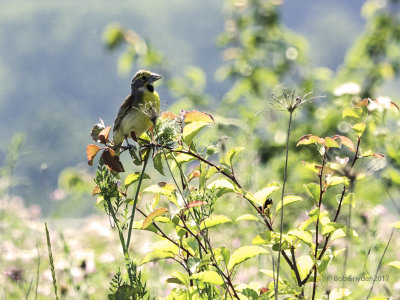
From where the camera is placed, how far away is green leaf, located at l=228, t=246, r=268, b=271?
1399 mm

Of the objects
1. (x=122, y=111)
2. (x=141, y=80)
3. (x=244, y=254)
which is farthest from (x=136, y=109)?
(x=244, y=254)

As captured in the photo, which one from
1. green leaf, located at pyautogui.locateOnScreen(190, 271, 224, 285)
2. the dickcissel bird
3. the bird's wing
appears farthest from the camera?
the bird's wing

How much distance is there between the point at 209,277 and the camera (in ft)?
4.26

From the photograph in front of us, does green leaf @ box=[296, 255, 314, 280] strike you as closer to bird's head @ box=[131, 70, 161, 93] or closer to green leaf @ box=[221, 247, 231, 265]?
green leaf @ box=[221, 247, 231, 265]

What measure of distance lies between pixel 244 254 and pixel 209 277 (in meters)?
0.16

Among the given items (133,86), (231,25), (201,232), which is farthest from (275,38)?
(201,232)

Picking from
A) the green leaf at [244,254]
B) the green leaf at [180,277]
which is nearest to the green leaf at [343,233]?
the green leaf at [244,254]

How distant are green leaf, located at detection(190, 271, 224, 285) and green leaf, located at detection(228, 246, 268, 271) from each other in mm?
123

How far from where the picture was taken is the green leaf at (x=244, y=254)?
1399 mm

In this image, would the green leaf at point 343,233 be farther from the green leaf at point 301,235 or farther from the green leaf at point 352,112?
the green leaf at point 352,112

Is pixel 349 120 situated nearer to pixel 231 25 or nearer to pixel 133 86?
pixel 133 86

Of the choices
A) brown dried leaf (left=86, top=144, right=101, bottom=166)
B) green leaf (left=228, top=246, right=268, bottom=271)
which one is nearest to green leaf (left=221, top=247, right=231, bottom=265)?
green leaf (left=228, top=246, right=268, bottom=271)

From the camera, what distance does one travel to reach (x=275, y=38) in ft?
19.6

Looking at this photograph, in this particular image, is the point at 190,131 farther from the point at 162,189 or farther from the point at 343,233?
the point at 343,233
